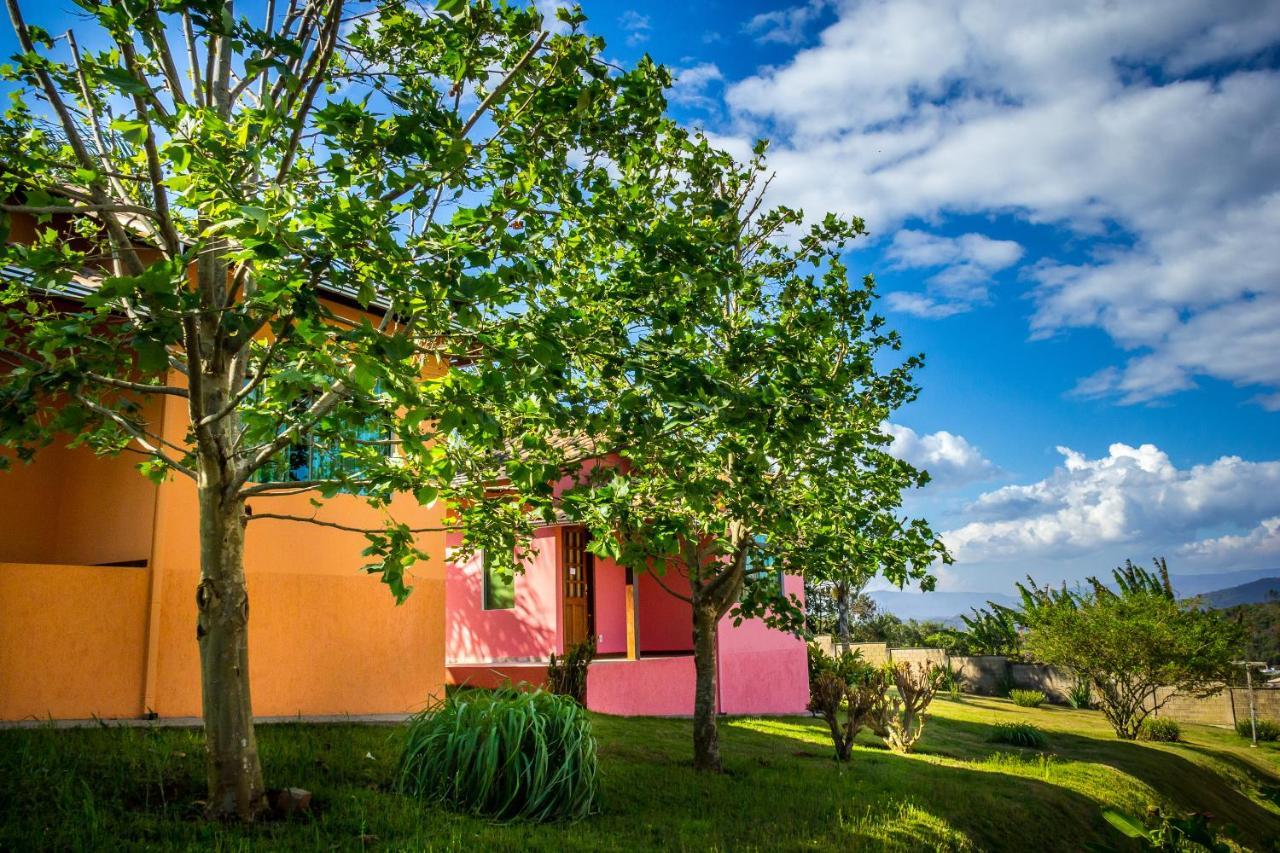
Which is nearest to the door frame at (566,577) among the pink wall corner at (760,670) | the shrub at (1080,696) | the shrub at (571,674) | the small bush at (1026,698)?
the shrub at (571,674)

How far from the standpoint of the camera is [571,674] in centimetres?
1547

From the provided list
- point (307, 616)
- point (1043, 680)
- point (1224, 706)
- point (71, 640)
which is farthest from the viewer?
point (1043, 680)

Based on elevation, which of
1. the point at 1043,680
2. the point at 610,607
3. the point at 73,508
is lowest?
the point at 1043,680

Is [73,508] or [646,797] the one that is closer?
[646,797]

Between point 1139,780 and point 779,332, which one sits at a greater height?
point 779,332

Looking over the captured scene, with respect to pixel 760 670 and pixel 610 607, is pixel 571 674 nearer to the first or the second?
pixel 610 607

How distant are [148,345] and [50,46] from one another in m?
3.79

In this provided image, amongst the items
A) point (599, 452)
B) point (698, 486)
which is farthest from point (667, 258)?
point (599, 452)

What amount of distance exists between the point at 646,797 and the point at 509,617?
963cm

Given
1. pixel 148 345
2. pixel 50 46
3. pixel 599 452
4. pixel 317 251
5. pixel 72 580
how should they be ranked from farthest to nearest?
pixel 72 580, pixel 599 452, pixel 50 46, pixel 317 251, pixel 148 345

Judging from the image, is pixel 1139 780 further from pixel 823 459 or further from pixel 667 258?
pixel 667 258

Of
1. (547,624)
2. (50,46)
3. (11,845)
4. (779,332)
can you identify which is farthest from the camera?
(547,624)

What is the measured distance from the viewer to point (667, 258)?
679cm

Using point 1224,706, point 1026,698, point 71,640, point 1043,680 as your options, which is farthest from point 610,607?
point 1224,706
